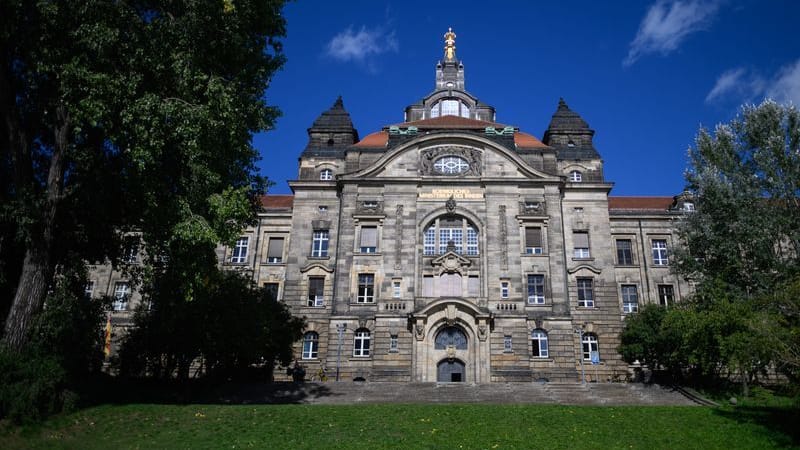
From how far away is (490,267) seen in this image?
122ft

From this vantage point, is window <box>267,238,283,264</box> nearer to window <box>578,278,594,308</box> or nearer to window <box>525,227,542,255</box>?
window <box>525,227,542,255</box>

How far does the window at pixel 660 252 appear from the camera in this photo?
41469 millimetres

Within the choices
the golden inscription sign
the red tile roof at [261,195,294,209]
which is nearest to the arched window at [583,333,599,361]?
the golden inscription sign

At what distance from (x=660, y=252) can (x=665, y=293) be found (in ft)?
9.03

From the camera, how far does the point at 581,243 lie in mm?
39812

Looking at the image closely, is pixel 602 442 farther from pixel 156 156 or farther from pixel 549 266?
pixel 549 266

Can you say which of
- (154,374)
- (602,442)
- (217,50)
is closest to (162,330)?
(154,374)

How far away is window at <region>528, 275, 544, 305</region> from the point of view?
121 ft

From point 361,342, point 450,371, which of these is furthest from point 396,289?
point 450,371

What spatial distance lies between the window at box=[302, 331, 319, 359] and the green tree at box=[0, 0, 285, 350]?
54.3 ft

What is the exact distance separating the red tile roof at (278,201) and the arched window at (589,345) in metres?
20.9

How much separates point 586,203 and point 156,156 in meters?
28.2

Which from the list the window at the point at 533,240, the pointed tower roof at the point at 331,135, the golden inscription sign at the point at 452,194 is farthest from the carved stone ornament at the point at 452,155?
the pointed tower roof at the point at 331,135

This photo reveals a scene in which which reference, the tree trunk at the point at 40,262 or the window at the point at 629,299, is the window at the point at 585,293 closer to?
the window at the point at 629,299
